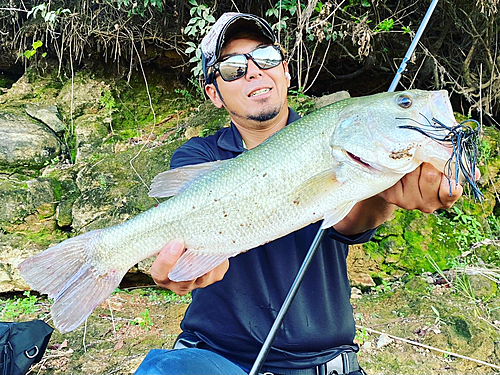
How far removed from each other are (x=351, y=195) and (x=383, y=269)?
3.18m

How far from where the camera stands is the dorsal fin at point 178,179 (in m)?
2.00

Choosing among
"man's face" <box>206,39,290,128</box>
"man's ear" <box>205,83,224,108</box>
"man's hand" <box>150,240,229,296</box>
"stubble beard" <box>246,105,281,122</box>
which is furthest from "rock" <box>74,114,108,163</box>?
"man's hand" <box>150,240,229,296</box>

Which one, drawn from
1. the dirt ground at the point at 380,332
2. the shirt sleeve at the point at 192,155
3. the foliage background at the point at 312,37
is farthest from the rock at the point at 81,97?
the shirt sleeve at the point at 192,155

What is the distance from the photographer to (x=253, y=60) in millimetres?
2605

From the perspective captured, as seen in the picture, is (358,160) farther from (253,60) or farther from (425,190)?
(253,60)

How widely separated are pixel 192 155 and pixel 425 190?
1.43 m

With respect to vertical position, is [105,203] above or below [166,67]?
below

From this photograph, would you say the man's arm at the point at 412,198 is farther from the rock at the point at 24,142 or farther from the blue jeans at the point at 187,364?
the rock at the point at 24,142

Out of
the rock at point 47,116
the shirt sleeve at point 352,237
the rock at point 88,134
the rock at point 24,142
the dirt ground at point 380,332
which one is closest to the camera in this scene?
the shirt sleeve at point 352,237

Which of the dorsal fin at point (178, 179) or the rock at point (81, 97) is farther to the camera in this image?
the rock at point (81, 97)

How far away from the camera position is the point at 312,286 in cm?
231

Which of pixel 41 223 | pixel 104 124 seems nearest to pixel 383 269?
pixel 41 223

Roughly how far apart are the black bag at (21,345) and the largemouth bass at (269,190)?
56.7 inches

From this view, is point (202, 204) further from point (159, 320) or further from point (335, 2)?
point (335, 2)
